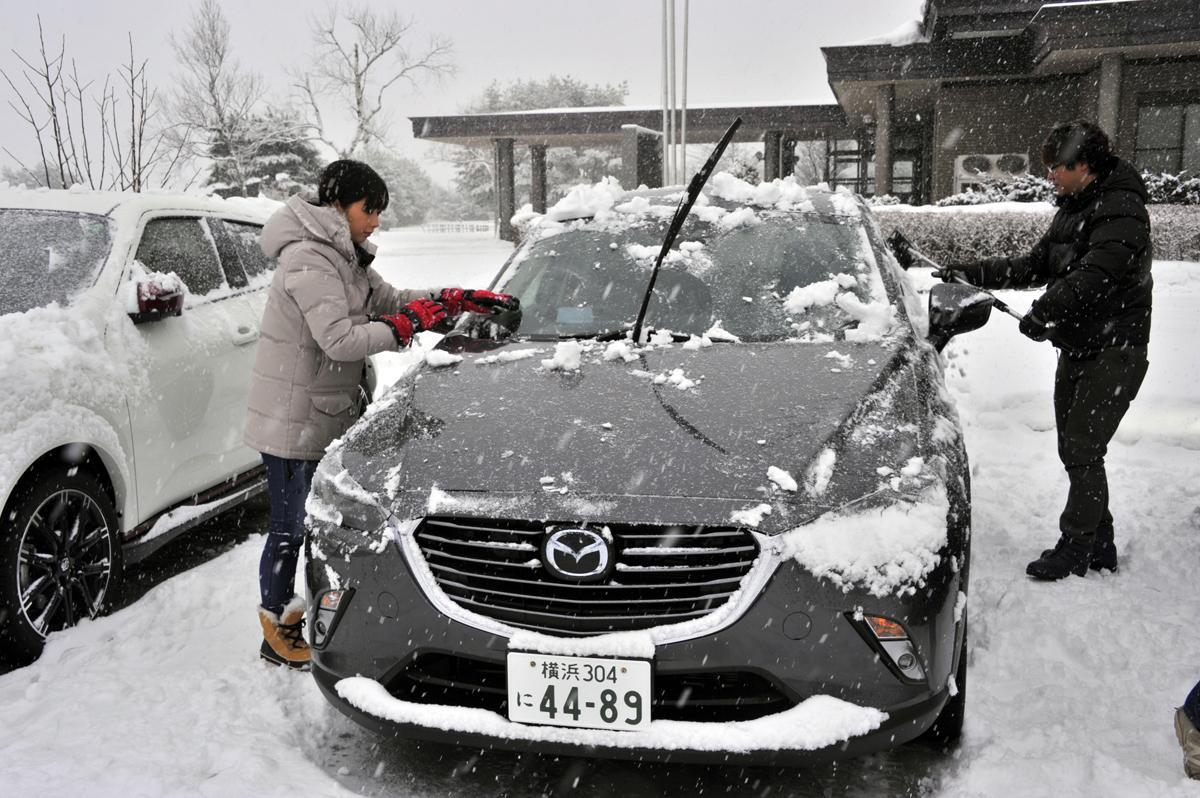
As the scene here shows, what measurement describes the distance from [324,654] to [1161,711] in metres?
2.55

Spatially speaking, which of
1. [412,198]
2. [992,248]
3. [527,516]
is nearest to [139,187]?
[527,516]

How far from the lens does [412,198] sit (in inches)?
3125

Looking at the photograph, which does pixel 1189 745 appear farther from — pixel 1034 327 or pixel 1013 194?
pixel 1013 194

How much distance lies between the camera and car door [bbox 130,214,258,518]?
4121 millimetres

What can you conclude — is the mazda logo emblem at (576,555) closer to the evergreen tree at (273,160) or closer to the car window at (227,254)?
the car window at (227,254)

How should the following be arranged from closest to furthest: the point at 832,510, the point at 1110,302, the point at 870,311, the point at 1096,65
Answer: the point at 832,510
the point at 870,311
the point at 1110,302
the point at 1096,65

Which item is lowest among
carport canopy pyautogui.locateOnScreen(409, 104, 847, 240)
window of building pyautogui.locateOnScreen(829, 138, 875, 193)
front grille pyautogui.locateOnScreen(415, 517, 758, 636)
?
front grille pyautogui.locateOnScreen(415, 517, 758, 636)

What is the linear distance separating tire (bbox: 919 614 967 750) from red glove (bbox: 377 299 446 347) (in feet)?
6.42

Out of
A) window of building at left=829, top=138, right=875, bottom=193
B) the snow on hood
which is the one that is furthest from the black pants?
window of building at left=829, top=138, right=875, bottom=193

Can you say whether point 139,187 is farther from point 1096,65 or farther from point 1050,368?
point 1096,65

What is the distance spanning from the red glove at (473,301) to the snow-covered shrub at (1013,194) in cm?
1447

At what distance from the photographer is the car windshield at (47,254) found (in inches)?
156

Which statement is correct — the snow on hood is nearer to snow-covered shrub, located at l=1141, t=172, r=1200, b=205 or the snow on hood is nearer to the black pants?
the black pants

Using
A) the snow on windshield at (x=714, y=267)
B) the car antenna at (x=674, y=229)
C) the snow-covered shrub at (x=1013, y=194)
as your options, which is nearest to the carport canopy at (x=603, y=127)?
the snow-covered shrub at (x=1013, y=194)
